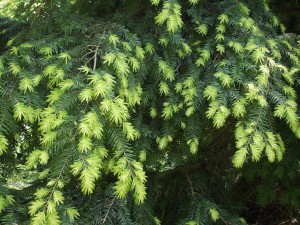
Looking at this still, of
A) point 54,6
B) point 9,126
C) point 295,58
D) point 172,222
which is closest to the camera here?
point 9,126

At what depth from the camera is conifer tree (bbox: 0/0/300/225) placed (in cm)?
166

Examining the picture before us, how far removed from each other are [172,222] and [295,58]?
152 cm

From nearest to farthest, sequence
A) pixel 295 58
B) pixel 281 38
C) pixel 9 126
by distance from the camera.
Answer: pixel 9 126 < pixel 295 58 < pixel 281 38

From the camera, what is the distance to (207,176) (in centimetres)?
306

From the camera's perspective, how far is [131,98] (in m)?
1.85

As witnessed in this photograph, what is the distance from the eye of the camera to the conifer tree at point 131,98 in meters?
1.66

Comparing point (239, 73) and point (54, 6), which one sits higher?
point (54, 6)

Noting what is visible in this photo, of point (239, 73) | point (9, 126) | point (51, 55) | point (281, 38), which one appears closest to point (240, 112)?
point (239, 73)

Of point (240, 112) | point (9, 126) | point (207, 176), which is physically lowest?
point (207, 176)

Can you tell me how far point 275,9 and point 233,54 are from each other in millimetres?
1249

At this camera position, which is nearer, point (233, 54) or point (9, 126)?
point (9, 126)

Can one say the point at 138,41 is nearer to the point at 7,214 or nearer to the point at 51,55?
the point at 51,55

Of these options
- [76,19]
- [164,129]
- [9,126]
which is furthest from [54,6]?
[164,129]

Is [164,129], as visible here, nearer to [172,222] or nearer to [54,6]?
[172,222]
